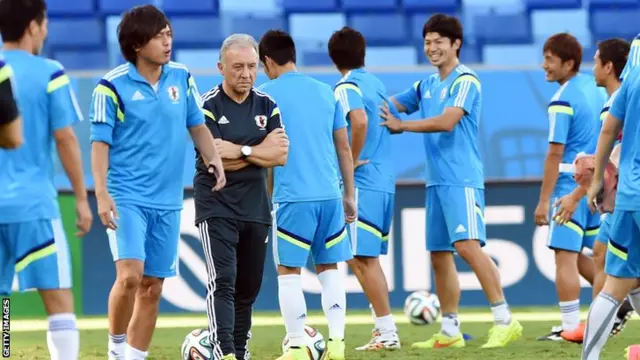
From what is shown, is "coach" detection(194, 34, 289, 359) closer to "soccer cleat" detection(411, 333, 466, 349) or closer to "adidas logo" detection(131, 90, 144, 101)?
"adidas logo" detection(131, 90, 144, 101)

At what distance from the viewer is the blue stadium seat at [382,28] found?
621 inches

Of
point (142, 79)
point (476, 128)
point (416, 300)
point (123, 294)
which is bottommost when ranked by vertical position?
point (416, 300)

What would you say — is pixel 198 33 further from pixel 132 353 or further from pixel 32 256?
pixel 32 256

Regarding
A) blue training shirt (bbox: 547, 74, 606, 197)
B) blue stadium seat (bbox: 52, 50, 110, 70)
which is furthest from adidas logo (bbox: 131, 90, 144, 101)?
blue stadium seat (bbox: 52, 50, 110, 70)

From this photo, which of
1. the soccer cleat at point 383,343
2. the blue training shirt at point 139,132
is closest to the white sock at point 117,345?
the blue training shirt at point 139,132

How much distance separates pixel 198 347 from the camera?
25.9 feet

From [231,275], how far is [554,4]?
10.2m

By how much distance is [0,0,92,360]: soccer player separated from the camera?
18.8 feet

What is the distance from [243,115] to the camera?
749 cm

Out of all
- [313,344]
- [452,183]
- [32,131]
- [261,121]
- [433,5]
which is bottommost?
[313,344]

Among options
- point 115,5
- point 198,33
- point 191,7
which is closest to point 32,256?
point 198,33

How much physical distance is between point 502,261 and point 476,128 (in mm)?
3628

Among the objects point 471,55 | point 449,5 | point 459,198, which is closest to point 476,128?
point 459,198

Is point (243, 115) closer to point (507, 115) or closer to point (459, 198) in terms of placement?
point (459, 198)
